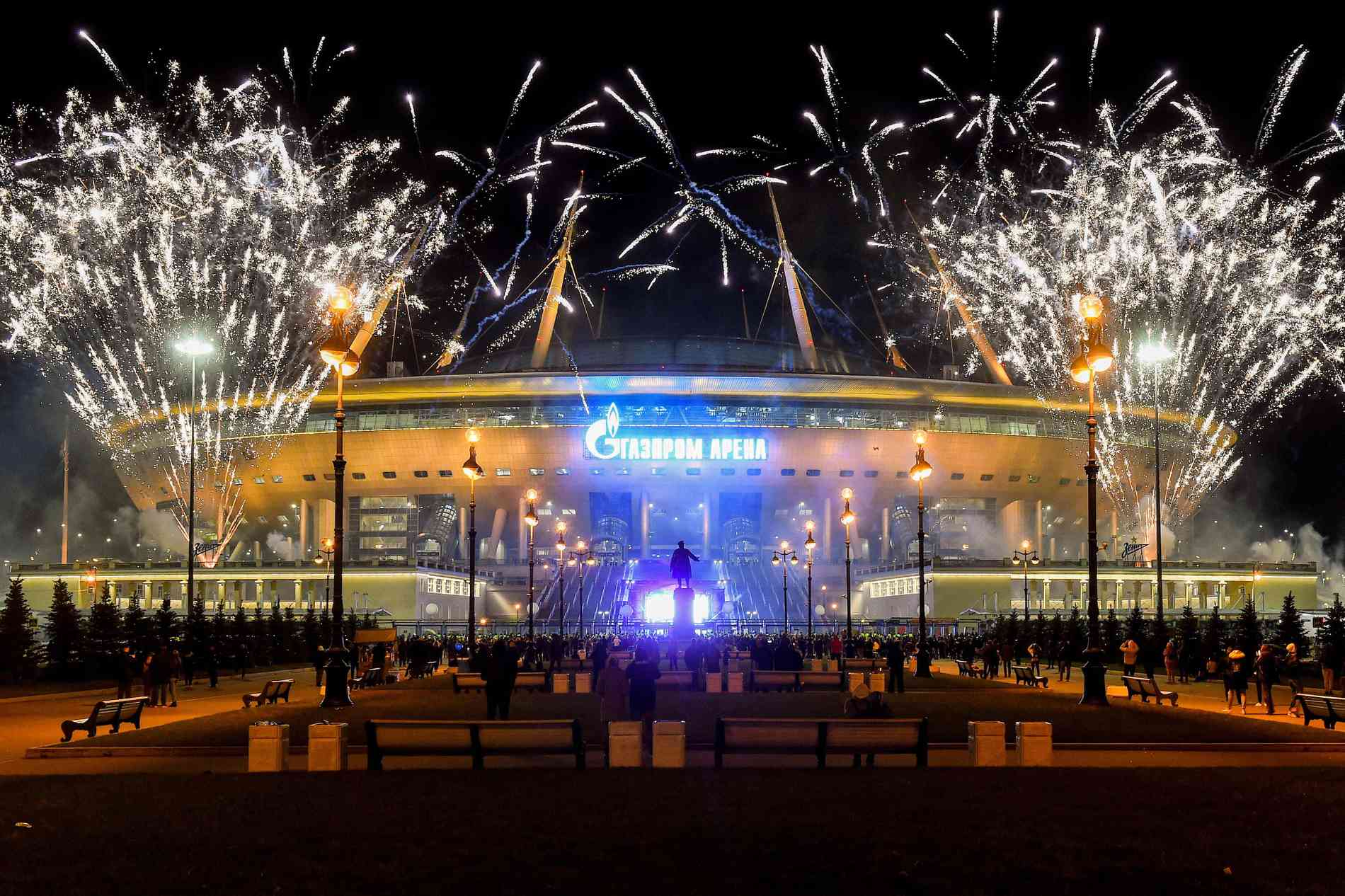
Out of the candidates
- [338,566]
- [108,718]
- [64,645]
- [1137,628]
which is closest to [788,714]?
[338,566]

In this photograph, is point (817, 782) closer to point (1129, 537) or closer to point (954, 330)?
point (1129, 537)

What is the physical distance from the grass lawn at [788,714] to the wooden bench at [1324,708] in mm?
268

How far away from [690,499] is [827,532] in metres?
12.3

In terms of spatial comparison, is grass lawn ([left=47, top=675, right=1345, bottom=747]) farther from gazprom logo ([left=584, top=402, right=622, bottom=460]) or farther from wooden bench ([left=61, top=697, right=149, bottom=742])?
gazprom logo ([left=584, top=402, right=622, bottom=460])

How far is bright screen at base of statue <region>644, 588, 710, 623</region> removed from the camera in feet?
278

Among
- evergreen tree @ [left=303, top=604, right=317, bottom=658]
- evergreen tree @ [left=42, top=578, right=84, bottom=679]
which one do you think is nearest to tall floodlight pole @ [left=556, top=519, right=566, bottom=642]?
evergreen tree @ [left=303, top=604, right=317, bottom=658]

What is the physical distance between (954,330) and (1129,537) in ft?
79.9

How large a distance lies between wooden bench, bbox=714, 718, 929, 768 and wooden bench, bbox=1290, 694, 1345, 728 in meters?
9.44

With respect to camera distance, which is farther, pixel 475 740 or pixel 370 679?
pixel 370 679

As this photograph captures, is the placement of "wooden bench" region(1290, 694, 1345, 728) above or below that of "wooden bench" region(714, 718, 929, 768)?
below

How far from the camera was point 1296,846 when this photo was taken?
32.1 feet

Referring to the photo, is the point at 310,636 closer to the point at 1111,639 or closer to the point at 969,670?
the point at 969,670

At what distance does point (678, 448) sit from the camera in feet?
349

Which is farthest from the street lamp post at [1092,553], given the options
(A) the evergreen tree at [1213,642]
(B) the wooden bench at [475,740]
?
(A) the evergreen tree at [1213,642]
